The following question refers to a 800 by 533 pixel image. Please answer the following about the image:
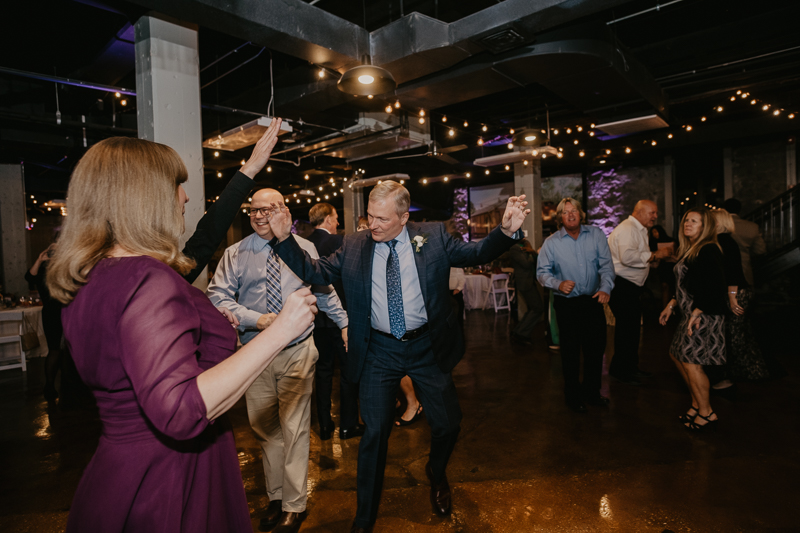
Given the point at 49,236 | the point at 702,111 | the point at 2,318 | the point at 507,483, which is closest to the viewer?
the point at 507,483

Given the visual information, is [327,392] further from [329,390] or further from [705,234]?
[705,234]

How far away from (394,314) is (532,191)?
797cm

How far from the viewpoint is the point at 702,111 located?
814 cm

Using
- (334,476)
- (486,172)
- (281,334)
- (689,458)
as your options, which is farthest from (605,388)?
(486,172)

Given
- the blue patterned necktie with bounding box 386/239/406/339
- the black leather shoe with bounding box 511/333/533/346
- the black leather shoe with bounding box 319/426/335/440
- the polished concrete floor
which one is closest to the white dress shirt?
the polished concrete floor

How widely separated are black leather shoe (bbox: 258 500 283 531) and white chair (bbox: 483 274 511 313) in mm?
7432

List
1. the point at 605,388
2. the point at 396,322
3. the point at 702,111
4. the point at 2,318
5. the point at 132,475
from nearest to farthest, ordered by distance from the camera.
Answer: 1. the point at 132,475
2. the point at 396,322
3. the point at 605,388
4. the point at 2,318
5. the point at 702,111

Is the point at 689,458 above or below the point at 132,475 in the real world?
below

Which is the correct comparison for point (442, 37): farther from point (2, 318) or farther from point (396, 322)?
point (2, 318)

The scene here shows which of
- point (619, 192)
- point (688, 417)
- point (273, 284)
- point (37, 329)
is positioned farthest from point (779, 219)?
point (37, 329)

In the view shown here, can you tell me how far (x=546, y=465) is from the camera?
2789 mm

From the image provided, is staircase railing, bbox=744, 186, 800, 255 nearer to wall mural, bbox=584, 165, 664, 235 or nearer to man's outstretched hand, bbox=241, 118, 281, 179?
wall mural, bbox=584, 165, 664, 235

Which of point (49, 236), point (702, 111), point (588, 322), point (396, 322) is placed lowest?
point (588, 322)

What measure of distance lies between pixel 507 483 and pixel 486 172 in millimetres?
10348
